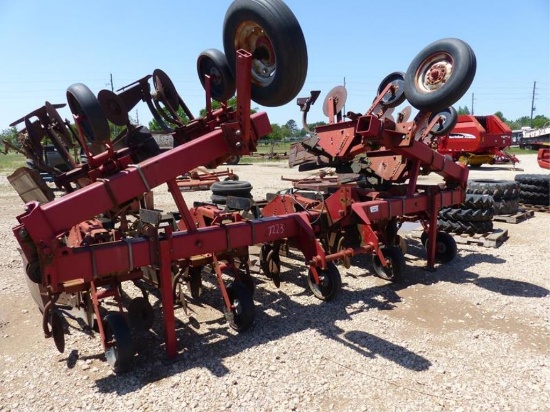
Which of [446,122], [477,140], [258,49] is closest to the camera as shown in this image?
[258,49]

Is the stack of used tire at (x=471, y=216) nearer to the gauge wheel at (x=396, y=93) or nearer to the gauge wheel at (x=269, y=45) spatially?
the gauge wheel at (x=396, y=93)

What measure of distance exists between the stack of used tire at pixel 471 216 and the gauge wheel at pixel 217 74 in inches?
210

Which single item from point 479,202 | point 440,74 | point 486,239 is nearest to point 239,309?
point 440,74

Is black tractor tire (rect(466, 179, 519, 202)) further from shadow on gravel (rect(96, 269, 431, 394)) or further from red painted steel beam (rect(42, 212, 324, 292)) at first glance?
red painted steel beam (rect(42, 212, 324, 292))

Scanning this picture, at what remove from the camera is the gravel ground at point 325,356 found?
3152 millimetres

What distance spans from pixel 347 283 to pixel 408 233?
10.1 ft

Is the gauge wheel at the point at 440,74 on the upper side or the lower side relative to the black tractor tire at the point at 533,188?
upper

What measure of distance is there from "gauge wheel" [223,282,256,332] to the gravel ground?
0.37 feet

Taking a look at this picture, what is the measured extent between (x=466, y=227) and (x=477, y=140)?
44.9 feet

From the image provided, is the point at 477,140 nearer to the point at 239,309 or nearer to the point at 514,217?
the point at 514,217

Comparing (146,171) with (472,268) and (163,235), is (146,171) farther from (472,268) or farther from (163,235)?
(472,268)

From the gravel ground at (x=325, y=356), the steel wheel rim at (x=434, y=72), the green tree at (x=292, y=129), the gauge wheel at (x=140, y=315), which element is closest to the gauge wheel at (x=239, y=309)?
the gravel ground at (x=325, y=356)

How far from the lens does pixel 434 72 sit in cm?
528

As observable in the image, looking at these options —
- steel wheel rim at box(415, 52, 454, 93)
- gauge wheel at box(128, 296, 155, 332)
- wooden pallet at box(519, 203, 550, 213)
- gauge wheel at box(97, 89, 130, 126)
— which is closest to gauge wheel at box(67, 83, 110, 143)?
gauge wheel at box(97, 89, 130, 126)
